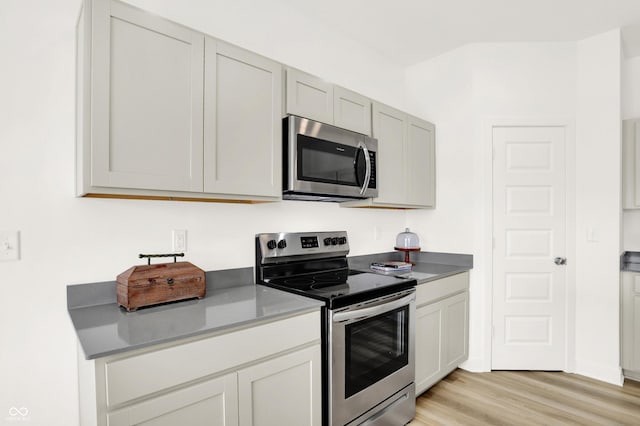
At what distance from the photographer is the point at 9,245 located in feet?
4.77

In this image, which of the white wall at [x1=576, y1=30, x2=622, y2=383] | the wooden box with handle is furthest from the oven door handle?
the white wall at [x1=576, y1=30, x2=622, y2=383]

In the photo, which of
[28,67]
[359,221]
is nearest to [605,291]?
[359,221]

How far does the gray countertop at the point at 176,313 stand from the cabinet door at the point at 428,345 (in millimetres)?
1032

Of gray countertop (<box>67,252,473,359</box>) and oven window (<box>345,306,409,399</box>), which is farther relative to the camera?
oven window (<box>345,306,409,399</box>)

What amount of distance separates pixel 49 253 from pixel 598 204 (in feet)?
11.8

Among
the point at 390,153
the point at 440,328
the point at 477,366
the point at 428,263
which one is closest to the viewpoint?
the point at 440,328

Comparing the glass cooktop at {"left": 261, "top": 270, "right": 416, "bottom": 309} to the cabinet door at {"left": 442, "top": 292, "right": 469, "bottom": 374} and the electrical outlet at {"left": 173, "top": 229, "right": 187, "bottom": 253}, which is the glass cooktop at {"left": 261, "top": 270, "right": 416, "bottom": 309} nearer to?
the electrical outlet at {"left": 173, "top": 229, "right": 187, "bottom": 253}

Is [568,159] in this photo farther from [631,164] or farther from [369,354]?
[369,354]

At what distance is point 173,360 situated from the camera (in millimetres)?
1244

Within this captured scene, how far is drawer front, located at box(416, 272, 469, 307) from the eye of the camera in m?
2.42

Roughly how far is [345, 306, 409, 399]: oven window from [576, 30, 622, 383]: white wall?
5.74ft

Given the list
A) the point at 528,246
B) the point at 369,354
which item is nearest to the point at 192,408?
the point at 369,354

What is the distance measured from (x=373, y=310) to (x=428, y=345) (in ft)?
2.66

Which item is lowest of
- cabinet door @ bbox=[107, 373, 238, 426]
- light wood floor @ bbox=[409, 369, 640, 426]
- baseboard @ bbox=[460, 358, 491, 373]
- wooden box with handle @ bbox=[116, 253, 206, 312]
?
light wood floor @ bbox=[409, 369, 640, 426]
